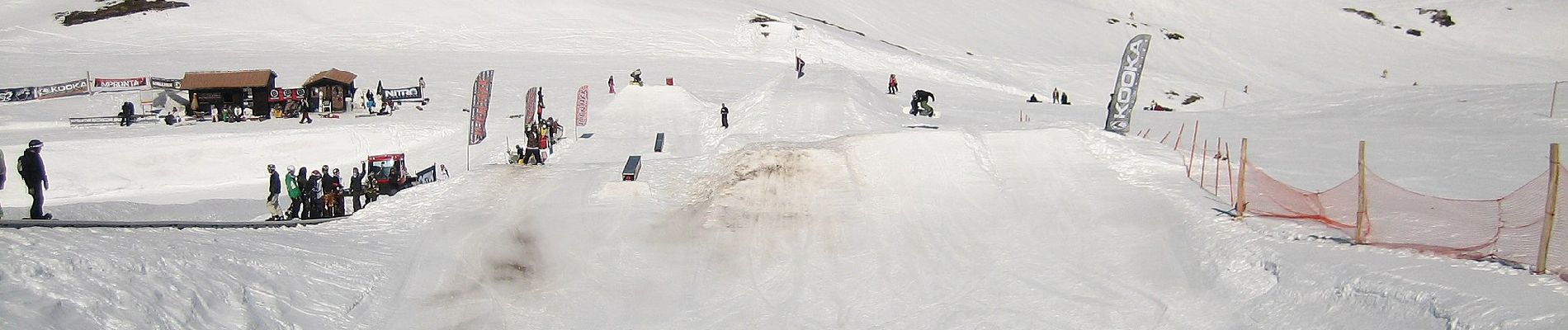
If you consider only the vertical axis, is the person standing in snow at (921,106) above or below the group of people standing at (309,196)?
above

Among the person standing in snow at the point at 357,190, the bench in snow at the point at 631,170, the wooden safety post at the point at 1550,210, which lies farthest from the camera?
the person standing in snow at the point at 357,190

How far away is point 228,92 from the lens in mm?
30844

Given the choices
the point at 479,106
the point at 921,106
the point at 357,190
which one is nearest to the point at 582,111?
the point at 479,106

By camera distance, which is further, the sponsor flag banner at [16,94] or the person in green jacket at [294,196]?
the sponsor flag banner at [16,94]

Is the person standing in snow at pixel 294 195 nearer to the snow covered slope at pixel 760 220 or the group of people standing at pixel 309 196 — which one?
the group of people standing at pixel 309 196

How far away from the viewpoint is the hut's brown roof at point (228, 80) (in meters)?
30.7

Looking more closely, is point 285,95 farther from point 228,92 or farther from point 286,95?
point 228,92

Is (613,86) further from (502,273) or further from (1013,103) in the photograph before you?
(502,273)

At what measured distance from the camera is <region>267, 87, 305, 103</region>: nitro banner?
3106 centimetres

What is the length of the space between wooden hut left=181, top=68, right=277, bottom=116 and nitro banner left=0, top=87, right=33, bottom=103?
20.6 feet

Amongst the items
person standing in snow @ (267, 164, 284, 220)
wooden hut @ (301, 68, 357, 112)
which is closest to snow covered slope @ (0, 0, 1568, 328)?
wooden hut @ (301, 68, 357, 112)

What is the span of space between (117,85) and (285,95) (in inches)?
310

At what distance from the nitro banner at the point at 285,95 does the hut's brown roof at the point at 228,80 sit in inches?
12.8

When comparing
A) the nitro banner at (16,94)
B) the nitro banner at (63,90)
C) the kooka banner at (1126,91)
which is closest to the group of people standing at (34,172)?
the kooka banner at (1126,91)
